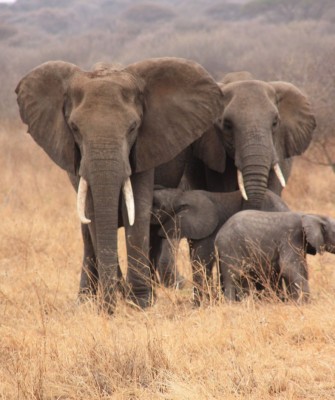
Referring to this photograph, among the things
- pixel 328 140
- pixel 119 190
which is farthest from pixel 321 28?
pixel 119 190

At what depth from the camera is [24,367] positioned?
4.75 m

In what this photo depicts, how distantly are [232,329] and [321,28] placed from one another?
26.5 m

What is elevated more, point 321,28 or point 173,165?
point 173,165

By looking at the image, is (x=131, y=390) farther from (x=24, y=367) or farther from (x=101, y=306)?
(x=101, y=306)

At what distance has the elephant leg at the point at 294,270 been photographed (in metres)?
6.52

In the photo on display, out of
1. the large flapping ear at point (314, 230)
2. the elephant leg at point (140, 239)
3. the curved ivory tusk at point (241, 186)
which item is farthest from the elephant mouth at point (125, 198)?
the large flapping ear at point (314, 230)

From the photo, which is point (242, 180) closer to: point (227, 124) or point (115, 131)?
point (227, 124)

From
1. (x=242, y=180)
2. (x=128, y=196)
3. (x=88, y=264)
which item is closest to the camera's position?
(x=128, y=196)

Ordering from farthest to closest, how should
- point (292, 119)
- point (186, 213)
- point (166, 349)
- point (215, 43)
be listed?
1. point (215, 43)
2. point (292, 119)
3. point (186, 213)
4. point (166, 349)

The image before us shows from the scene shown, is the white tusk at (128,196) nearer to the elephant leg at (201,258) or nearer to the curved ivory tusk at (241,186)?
the elephant leg at (201,258)

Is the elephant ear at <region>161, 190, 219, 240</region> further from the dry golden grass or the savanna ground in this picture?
the dry golden grass

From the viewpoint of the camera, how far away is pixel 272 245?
6586mm

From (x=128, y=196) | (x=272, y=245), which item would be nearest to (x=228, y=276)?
(x=272, y=245)

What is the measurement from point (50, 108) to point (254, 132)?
164 cm
